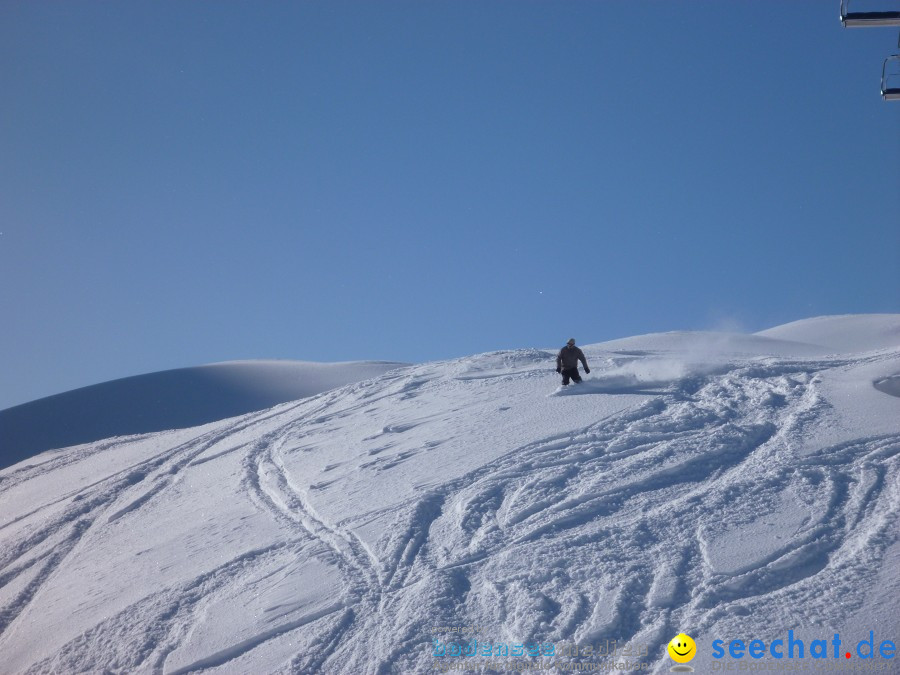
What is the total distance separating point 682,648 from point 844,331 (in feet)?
92.5

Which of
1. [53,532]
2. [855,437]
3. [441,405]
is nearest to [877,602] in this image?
[855,437]

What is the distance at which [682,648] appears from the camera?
602cm

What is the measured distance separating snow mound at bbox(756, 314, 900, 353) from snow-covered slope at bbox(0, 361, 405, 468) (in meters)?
17.6

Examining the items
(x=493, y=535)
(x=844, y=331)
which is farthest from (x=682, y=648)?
(x=844, y=331)

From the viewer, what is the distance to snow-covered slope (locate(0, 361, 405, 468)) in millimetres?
27281

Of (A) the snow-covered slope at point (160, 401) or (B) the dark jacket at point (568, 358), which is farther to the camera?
(A) the snow-covered slope at point (160, 401)

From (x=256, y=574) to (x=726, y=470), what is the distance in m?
5.80

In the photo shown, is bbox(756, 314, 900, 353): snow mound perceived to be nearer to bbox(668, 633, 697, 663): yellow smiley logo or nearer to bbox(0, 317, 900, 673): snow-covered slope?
bbox(0, 317, 900, 673): snow-covered slope

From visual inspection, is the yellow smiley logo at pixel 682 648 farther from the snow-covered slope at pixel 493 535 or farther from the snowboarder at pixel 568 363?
the snowboarder at pixel 568 363

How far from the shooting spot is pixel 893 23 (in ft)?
30.0

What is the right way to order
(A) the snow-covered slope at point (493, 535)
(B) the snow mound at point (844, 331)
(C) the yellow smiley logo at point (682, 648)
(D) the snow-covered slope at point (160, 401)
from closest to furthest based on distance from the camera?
(C) the yellow smiley logo at point (682, 648) < (A) the snow-covered slope at point (493, 535) < (D) the snow-covered slope at point (160, 401) < (B) the snow mound at point (844, 331)

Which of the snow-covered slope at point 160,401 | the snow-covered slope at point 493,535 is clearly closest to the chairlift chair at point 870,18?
the snow-covered slope at point 493,535

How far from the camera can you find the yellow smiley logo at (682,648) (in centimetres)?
592

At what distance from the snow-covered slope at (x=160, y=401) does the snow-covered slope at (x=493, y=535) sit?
45.2 feet
